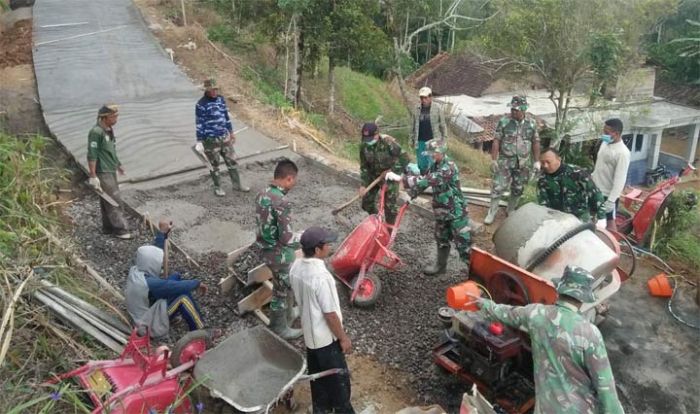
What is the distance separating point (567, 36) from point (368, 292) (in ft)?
41.2

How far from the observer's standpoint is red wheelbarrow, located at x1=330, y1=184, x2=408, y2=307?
5559 millimetres

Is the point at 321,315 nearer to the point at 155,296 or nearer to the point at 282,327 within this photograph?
the point at 282,327

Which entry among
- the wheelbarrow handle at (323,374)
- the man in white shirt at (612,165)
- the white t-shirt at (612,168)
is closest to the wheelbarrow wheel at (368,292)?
the wheelbarrow handle at (323,374)

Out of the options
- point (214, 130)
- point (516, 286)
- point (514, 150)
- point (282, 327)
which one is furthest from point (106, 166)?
point (514, 150)

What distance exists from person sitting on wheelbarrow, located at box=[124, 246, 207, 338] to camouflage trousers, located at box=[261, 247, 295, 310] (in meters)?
0.65

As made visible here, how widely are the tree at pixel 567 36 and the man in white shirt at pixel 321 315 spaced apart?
44.7 feet

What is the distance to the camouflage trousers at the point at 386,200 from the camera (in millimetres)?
6668

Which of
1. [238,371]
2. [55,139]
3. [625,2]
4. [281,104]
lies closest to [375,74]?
[625,2]

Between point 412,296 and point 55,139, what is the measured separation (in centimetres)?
716

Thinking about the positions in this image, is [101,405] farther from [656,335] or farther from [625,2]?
[625,2]

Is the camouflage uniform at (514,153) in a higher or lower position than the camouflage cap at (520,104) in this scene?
lower

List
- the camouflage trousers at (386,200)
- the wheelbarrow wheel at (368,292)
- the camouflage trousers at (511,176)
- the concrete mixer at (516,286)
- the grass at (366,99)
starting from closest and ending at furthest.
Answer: the concrete mixer at (516,286), the wheelbarrow wheel at (368,292), the camouflage trousers at (386,200), the camouflage trousers at (511,176), the grass at (366,99)

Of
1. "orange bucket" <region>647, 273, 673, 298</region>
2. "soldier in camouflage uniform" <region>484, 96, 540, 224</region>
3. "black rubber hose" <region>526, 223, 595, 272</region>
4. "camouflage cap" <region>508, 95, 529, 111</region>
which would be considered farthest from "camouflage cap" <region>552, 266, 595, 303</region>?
"camouflage cap" <region>508, 95, 529, 111</region>

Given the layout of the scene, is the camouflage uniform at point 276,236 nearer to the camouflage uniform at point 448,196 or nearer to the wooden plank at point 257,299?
the wooden plank at point 257,299
